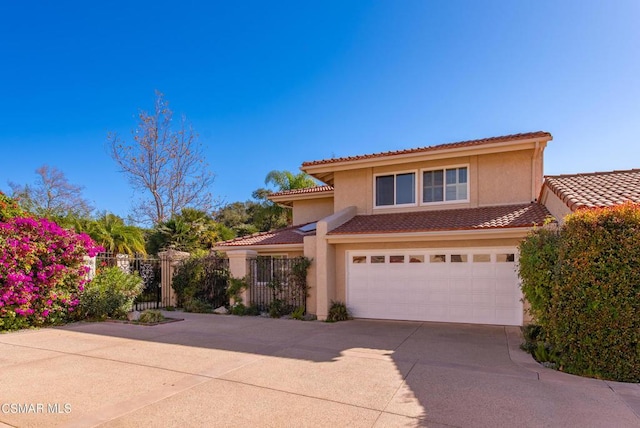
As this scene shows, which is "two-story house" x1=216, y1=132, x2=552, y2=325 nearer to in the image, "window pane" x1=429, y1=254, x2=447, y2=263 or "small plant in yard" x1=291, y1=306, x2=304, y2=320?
"window pane" x1=429, y1=254, x2=447, y2=263

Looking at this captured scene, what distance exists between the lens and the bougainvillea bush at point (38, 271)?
10.3 m

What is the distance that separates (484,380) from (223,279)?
11.8 m

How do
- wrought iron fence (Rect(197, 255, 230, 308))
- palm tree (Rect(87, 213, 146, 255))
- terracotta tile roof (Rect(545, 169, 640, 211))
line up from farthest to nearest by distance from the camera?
palm tree (Rect(87, 213, 146, 255)), wrought iron fence (Rect(197, 255, 230, 308)), terracotta tile roof (Rect(545, 169, 640, 211))

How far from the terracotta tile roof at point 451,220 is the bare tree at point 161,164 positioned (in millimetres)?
18240

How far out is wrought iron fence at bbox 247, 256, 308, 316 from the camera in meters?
13.6

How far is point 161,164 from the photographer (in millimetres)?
27891

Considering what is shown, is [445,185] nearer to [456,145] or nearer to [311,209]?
[456,145]

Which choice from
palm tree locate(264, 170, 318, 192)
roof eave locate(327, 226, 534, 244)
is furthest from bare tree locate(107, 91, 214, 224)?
roof eave locate(327, 226, 534, 244)

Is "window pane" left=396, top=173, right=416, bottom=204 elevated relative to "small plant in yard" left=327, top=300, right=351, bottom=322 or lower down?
elevated

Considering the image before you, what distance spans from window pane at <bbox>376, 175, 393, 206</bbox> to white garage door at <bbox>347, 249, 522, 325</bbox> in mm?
2561

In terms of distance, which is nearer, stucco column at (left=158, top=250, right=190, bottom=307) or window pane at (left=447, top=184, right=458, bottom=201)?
window pane at (left=447, top=184, right=458, bottom=201)

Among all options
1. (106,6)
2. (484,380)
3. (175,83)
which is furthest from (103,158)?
(484,380)

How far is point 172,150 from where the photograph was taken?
28.0 meters

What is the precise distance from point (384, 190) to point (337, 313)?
5.20 metres
